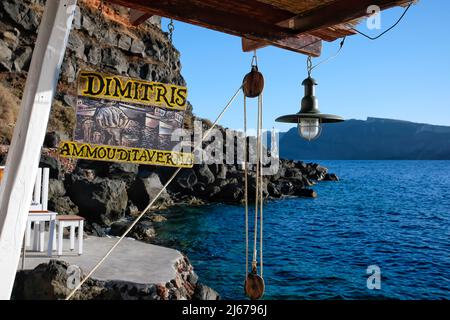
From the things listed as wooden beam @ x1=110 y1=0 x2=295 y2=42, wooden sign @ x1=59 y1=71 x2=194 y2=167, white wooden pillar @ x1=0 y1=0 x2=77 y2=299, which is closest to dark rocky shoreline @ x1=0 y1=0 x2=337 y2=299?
wooden sign @ x1=59 y1=71 x2=194 y2=167

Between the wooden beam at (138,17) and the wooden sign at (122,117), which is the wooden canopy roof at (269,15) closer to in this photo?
the wooden beam at (138,17)

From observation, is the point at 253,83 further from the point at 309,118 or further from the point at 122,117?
the point at 122,117

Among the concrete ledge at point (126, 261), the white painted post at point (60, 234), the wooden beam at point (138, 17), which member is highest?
the wooden beam at point (138, 17)

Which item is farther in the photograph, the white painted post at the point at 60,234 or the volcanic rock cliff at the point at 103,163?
the volcanic rock cliff at the point at 103,163

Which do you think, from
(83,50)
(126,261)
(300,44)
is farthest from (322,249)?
(83,50)

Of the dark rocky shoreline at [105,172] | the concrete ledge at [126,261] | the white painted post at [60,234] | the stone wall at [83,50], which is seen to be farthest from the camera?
the stone wall at [83,50]

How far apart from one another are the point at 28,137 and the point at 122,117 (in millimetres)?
1380

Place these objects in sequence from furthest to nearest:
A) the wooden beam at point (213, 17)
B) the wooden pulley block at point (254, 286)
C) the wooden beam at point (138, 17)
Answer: the wooden pulley block at point (254, 286) → the wooden beam at point (138, 17) → the wooden beam at point (213, 17)

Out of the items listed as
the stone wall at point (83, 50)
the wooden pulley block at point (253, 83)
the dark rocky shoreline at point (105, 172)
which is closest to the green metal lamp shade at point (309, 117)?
the wooden pulley block at point (253, 83)

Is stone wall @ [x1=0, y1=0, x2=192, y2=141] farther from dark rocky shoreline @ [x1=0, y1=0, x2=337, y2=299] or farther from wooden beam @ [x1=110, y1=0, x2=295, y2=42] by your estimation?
wooden beam @ [x1=110, y1=0, x2=295, y2=42]

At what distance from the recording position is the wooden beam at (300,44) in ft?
14.1

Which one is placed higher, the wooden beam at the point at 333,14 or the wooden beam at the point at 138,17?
the wooden beam at the point at 138,17

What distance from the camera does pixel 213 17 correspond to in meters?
3.75
